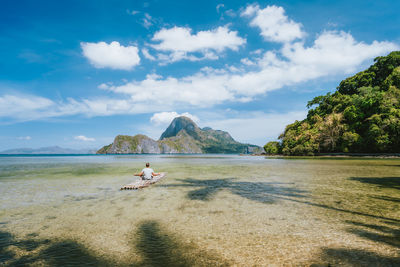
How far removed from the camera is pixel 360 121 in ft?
219

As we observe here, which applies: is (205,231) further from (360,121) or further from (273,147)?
(273,147)

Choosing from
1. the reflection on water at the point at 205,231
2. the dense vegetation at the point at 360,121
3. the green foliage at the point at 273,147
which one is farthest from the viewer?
the green foliage at the point at 273,147

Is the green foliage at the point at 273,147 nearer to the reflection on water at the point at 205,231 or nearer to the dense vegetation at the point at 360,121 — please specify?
the dense vegetation at the point at 360,121

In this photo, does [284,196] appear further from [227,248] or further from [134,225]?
[134,225]

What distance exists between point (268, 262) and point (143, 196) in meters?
9.39

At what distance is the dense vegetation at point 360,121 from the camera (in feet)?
182

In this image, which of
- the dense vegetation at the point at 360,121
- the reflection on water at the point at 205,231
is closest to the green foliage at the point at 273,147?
the dense vegetation at the point at 360,121

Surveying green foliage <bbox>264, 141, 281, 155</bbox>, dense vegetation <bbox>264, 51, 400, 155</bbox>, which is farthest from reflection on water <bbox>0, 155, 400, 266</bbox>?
green foliage <bbox>264, 141, 281, 155</bbox>

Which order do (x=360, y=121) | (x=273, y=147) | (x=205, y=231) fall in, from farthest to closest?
(x=273, y=147) < (x=360, y=121) < (x=205, y=231)

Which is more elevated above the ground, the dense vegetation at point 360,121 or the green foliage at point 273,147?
the dense vegetation at point 360,121

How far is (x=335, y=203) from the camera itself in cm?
970

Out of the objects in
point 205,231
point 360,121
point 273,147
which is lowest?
point 205,231

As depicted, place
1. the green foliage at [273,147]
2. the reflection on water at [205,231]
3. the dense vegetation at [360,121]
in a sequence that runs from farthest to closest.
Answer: the green foliage at [273,147]
the dense vegetation at [360,121]
the reflection on water at [205,231]

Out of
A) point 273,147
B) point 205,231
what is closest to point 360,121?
point 273,147
